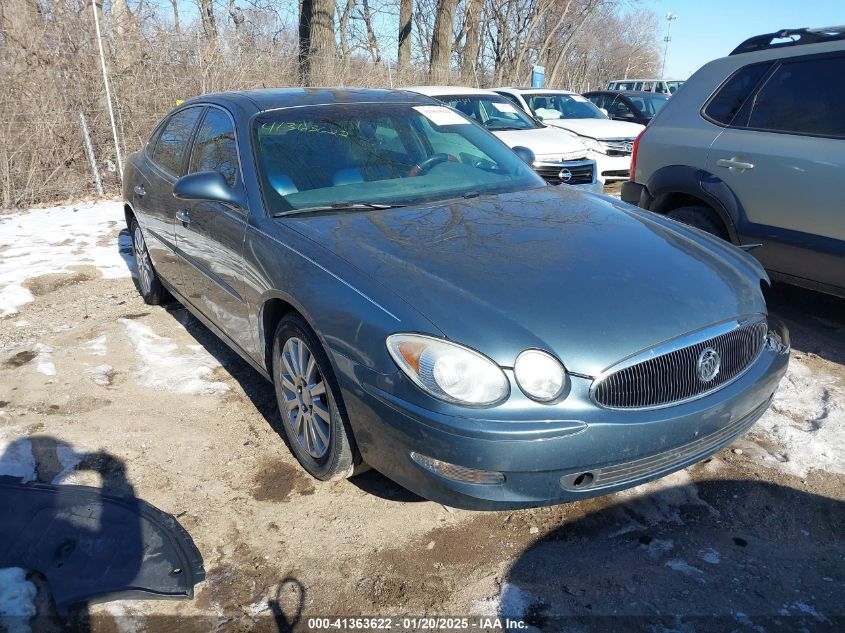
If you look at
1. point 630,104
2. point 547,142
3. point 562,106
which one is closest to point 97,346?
point 547,142

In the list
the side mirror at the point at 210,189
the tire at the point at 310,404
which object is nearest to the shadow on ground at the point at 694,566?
the tire at the point at 310,404

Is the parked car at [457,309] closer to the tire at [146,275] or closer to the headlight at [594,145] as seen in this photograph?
the tire at [146,275]

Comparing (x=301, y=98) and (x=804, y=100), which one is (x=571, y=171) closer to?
(x=804, y=100)

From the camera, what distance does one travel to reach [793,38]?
4.66 metres

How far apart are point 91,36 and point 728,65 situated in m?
8.92

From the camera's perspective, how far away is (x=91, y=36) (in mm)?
9945

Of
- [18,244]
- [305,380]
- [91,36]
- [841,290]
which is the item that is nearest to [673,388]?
[305,380]

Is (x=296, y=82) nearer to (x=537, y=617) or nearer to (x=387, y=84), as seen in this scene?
(x=387, y=84)

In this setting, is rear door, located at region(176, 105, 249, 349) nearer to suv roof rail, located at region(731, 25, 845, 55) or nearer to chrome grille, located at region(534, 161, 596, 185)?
suv roof rail, located at region(731, 25, 845, 55)

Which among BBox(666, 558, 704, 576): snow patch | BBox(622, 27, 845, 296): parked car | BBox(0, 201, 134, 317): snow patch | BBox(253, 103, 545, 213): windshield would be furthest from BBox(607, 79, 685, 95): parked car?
BBox(666, 558, 704, 576): snow patch

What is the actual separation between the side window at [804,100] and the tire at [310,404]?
3.49 meters

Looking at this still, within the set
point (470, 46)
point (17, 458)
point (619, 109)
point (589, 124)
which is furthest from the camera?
point (470, 46)

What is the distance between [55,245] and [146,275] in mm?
2734

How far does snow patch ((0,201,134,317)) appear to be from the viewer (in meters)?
6.25
